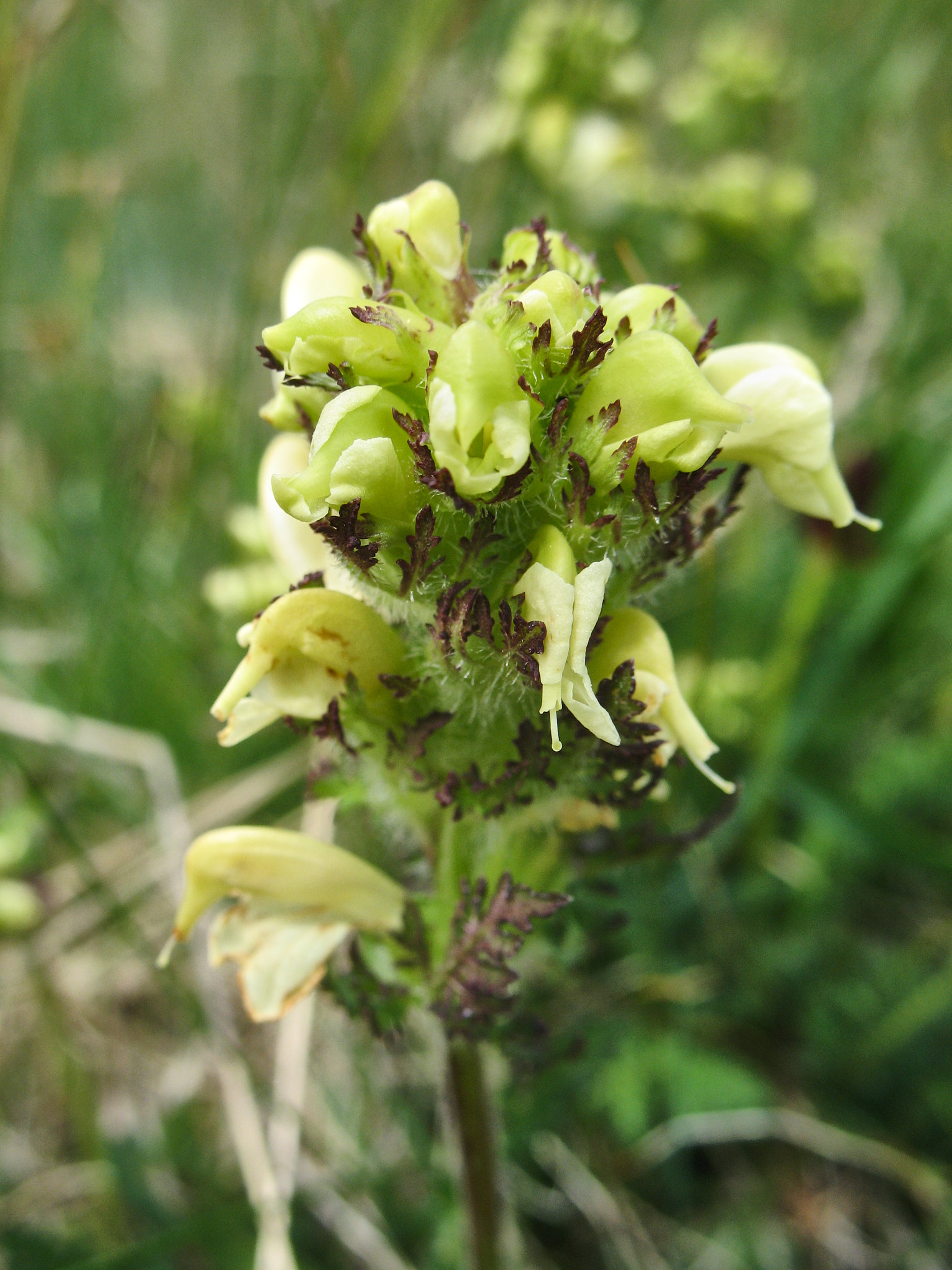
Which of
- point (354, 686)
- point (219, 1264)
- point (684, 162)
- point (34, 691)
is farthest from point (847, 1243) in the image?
point (684, 162)

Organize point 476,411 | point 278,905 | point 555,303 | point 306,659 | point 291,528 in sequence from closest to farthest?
point 476,411 < point 555,303 < point 306,659 < point 278,905 < point 291,528

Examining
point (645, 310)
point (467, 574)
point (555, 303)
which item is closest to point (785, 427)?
point (645, 310)

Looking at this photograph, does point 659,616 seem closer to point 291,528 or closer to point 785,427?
point 291,528

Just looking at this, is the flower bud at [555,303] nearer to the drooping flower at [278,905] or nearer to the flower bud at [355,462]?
the flower bud at [355,462]

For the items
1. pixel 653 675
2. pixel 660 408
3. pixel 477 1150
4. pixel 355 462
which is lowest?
pixel 477 1150

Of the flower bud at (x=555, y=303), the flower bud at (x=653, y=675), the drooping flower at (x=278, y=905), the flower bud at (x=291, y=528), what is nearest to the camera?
the flower bud at (x=555, y=303)

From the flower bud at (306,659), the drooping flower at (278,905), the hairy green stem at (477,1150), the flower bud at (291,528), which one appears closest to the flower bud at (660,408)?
the flower bud at (306,659)

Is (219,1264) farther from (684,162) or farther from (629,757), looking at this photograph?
(684,162)
